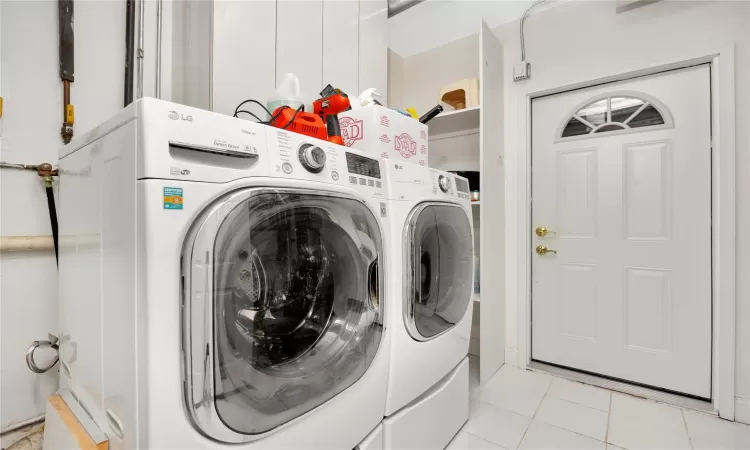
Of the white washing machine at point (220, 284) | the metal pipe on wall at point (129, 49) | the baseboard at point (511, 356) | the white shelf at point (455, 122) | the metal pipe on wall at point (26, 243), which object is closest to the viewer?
the white washing machine at point (220, 284)

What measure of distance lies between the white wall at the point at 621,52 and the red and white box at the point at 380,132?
1184 millimetres

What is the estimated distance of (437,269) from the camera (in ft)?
4.54

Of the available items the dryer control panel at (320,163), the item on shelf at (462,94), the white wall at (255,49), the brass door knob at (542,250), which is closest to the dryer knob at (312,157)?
Answer: the dryer control panel at (320,163)

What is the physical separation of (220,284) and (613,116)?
2404 millimetres

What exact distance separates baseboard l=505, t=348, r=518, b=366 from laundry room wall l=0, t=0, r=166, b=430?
2415 mm

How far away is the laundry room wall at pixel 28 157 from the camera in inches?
43.0

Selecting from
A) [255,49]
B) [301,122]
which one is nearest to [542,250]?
[301,122]

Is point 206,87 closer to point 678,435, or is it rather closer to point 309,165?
point 309,165

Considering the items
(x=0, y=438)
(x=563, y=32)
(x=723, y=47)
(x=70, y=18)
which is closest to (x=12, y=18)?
(x=70, y=18)

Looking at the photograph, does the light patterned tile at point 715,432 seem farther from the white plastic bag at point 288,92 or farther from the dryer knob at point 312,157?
the white plastic bag at point 288,92

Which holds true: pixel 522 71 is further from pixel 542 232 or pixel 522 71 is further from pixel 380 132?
pixel 380 132

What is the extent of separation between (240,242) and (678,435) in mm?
2147

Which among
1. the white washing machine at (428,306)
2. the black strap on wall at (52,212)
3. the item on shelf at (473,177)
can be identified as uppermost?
the item on shelf at (473,177)

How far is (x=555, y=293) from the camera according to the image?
7.32ft
